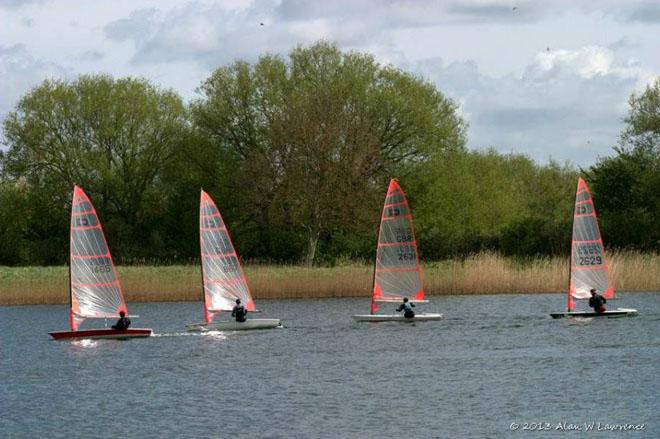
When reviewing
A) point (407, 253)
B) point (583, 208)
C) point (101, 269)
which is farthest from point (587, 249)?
point (101, 269)

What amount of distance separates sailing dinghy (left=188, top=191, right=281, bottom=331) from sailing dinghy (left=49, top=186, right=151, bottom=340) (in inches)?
123

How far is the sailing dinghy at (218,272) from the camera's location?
48094mm

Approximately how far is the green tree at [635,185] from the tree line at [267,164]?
0.15 m

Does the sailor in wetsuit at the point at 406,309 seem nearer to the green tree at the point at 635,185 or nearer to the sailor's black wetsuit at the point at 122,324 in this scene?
the sailor's black wetsuit at the point at 122,324

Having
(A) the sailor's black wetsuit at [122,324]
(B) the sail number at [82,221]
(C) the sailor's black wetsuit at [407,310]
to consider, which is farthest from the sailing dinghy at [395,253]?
(B) the sail number at [82,221]

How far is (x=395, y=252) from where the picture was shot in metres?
49.7

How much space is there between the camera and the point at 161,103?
88.2 metres

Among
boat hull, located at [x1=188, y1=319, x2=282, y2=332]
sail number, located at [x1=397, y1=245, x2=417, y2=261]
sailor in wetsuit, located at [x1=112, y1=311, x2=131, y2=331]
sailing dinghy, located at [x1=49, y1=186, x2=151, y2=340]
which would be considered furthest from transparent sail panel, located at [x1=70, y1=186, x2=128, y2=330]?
sail number, located at [x1=397, y1=245, x2=417, y2=261]

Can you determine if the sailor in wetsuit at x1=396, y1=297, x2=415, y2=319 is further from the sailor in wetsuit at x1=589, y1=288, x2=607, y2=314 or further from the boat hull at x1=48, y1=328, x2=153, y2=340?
the boat hull at x1=48, y1=328, x2=153, y2=340

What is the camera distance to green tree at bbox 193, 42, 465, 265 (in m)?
79.1

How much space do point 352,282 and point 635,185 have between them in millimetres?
25054

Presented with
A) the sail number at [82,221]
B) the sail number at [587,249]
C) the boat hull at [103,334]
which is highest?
the sail number at [82,221]

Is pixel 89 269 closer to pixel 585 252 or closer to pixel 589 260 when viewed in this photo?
pixel 585 252

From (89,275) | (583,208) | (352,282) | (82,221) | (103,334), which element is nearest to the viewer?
(103,334)
